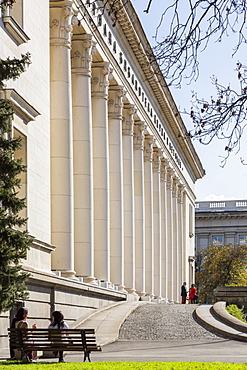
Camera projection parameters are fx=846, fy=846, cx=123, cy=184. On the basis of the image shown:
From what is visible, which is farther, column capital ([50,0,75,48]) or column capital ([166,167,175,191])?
column capital ([166,167,175,191])

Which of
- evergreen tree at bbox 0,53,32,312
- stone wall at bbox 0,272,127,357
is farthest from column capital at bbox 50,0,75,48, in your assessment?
evergreen tree at bbox 0,53,32,312

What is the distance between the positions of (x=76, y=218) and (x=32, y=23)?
13.9m

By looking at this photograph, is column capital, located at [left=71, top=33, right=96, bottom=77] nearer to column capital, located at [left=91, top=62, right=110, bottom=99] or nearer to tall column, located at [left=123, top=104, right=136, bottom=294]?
column capital, located at [left=91, top=62, right=110, bottom=99]

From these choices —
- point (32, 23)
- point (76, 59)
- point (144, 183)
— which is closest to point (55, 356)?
point (32, 23)

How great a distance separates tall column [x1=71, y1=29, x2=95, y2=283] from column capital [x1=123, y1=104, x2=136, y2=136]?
17.2 metres

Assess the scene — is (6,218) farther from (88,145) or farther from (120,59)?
(120,59)

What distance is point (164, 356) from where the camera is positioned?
3139 centimetres

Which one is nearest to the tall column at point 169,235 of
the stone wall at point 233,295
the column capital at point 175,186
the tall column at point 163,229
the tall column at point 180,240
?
the tall column at point 163,229

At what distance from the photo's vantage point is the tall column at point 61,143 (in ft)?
146

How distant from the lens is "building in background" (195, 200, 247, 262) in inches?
6275

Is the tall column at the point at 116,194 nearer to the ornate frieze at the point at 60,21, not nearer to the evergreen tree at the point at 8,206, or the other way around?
the ornate frieze at the point at 60,21

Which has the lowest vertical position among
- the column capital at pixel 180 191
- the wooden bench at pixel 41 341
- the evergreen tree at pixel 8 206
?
the wooden bench at pixel 41 341

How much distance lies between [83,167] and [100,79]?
906 cm

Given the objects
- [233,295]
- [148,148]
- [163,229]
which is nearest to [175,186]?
[163,229]
